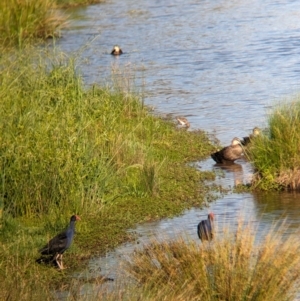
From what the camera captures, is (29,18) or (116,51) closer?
(116,51)

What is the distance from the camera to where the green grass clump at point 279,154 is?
12.6 meters

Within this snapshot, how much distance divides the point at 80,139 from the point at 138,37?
18452mm

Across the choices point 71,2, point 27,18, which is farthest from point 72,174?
point 71,2

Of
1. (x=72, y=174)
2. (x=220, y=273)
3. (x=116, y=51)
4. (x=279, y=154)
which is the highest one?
(x=220, y=273)

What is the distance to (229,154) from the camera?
47.0ft

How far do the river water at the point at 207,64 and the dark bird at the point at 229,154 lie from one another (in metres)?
0.13

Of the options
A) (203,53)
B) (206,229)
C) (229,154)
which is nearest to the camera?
(206,229)

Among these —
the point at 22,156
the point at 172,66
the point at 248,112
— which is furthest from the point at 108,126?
the point at 172,66

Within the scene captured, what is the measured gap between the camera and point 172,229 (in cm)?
1106

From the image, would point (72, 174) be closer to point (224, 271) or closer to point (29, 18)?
point (224, 271)

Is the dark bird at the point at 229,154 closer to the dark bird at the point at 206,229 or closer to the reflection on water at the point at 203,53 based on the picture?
the reflection on water at the point at 203,53

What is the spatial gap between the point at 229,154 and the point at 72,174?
3.56 metres

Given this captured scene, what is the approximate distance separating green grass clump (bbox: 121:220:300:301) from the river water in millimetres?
1329

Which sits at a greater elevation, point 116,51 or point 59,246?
point 59,246
